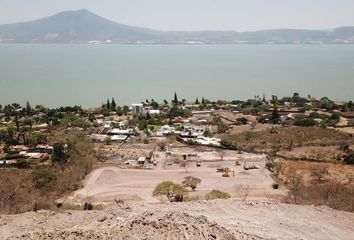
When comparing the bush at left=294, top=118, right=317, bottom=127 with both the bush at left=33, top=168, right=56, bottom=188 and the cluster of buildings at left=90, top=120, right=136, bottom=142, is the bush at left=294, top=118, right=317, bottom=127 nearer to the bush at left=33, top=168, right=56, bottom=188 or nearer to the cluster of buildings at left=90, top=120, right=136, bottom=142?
the cluster of buildings at left=90, top=120, right=136, bottom=142

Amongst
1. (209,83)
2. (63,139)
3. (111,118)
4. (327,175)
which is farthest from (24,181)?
(209,83)

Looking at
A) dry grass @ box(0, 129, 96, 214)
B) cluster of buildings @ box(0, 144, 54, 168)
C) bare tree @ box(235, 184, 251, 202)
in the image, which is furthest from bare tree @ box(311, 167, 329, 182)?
cluster of buildings @ box(0, 144, 54, 168)

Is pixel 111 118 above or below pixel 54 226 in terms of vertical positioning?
below

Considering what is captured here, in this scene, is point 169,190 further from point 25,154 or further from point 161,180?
point 25,154

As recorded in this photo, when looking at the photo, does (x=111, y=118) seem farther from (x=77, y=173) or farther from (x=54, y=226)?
(x=54, y=226)

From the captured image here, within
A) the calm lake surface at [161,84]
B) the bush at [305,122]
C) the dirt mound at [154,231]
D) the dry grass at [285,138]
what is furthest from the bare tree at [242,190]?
the calm lake surface at [161,84]
